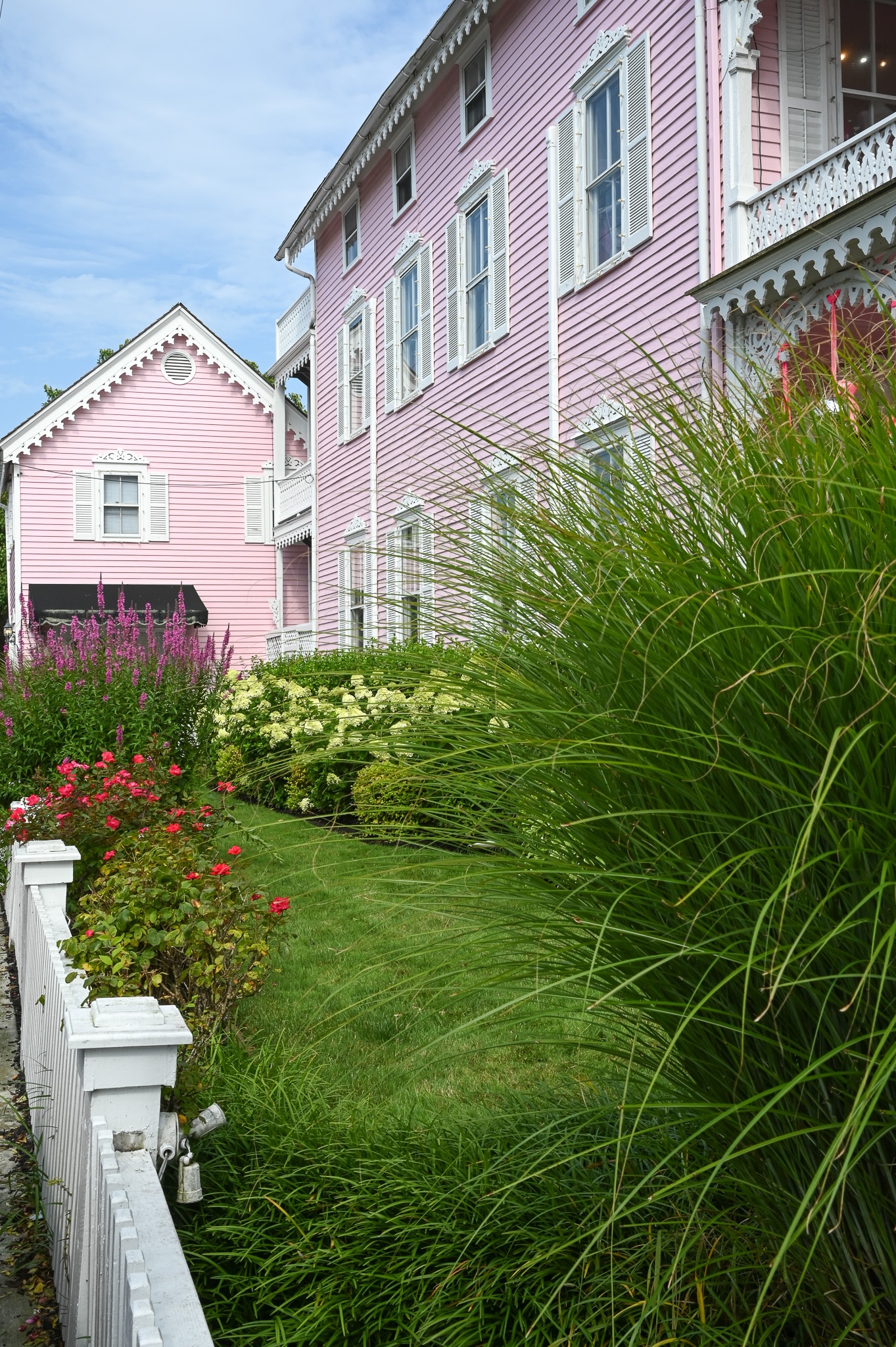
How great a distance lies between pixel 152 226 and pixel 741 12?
28.9 meters

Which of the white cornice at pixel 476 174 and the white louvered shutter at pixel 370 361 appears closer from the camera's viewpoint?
the white cornice at pixel 476 174

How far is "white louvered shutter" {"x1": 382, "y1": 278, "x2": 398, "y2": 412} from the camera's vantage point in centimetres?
1531

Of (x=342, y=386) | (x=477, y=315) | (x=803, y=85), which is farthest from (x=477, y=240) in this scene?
(x=803, y=85)

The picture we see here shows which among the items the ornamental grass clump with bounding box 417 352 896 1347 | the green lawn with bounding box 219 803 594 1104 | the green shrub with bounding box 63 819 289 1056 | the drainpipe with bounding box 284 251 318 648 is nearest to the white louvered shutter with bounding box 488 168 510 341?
the drainpipe with bounding box 284 251 318 648

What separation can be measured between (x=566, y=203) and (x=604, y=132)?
72 cm

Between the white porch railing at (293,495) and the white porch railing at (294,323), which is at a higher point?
the white porch railing at (294,323)

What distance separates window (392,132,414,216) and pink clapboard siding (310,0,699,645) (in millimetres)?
170

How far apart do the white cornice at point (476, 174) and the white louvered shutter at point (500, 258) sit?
0.24 meters

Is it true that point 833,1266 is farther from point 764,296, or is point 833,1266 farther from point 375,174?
point 375,174

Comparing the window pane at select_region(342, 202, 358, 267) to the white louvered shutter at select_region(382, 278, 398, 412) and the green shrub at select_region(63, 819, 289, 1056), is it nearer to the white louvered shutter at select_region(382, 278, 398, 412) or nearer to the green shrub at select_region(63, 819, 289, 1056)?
the white louvered shutter at select_region(382, 278, 398, 412)

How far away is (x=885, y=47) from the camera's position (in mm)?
9148

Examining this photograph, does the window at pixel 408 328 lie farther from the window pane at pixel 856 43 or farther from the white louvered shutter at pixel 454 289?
the window pane at pixel 856 43

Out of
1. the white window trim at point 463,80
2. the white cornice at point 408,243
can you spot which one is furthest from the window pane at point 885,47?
the white cornice at point 408,243

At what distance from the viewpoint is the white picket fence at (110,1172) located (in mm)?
1686
